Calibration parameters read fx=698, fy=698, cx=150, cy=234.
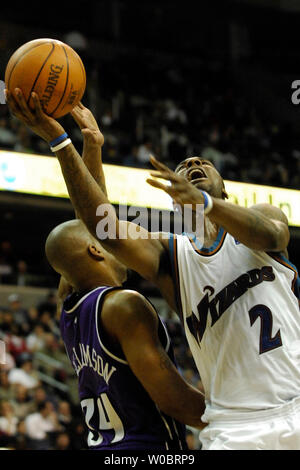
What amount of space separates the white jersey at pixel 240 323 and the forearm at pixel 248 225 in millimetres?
153

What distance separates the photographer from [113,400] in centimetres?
296

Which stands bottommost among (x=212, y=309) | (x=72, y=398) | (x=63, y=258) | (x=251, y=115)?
(x=72, y=398)

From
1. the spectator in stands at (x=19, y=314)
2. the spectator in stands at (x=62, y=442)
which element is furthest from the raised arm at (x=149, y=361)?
the spectator in stands at (x=19, y=314)

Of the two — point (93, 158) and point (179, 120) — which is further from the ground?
point (179, 120)

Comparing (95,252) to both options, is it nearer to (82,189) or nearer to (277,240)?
(82,189)

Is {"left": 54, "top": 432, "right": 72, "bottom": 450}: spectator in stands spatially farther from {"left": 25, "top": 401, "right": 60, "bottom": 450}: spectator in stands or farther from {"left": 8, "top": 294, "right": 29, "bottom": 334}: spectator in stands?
{"left": 8, "top": 294, "right": 29, "bottom": 334}: spectator in stands

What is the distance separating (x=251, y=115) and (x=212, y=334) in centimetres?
1522

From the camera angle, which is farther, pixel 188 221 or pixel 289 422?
pixel 188 221

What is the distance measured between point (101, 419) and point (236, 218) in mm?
1096

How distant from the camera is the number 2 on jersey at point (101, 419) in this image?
2.94m

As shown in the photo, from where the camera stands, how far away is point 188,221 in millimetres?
2922

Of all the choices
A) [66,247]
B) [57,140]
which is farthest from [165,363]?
[57,140]
